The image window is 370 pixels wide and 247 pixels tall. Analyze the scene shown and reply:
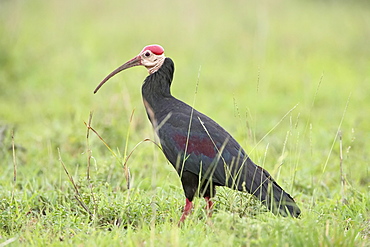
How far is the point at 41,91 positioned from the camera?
939 centimetres

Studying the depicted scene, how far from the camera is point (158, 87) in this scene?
4.66 metres

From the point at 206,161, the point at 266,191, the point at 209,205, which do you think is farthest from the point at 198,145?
the point at 266,191

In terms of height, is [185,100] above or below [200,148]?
below

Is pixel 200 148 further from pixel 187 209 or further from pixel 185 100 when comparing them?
pixel 185 100

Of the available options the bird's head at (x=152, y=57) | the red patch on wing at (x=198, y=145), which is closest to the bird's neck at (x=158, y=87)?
the bird's head at (x=152, y=57)

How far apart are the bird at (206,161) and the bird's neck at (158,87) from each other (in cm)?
8

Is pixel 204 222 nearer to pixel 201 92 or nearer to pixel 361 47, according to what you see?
pixel 201 92

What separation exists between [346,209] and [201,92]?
505cm

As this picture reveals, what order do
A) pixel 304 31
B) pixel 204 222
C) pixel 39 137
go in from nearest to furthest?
1. pixel 204 222
2. pixel 39 137
3. pixel 304 31

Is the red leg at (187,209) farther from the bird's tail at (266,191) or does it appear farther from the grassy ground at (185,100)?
the bird's tail at (266,191)

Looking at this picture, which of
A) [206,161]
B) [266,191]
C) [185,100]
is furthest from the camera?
[185,100]

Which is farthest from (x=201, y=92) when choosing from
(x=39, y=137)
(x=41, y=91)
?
(x=39, y=137)

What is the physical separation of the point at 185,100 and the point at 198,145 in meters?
4.62

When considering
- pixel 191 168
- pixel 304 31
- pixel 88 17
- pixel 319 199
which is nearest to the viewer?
pixel 191 168
